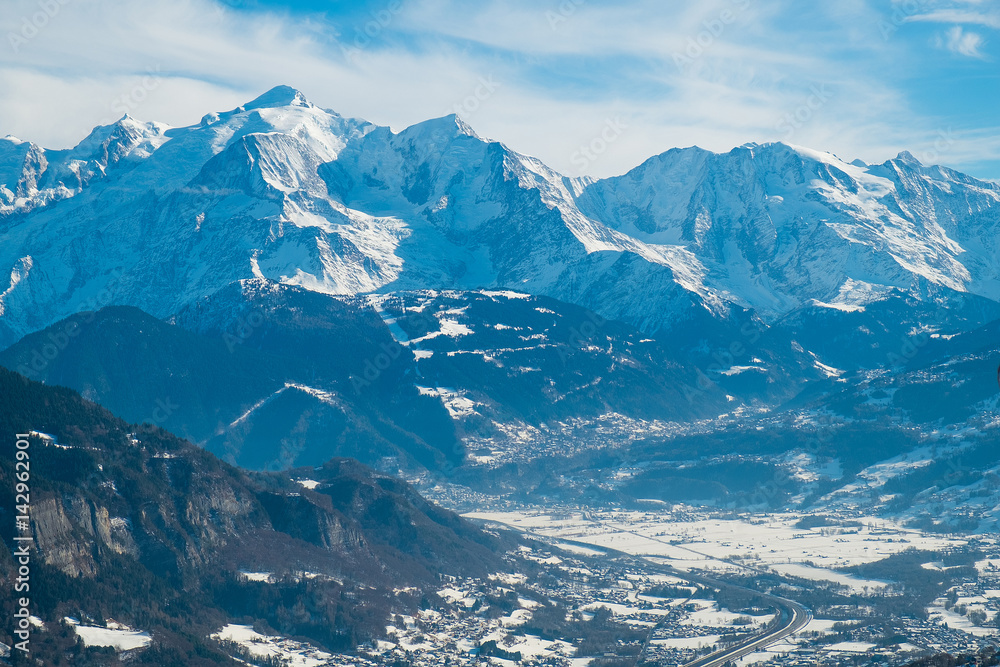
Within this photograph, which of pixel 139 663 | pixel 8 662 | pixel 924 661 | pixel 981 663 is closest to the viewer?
pixel 981 663

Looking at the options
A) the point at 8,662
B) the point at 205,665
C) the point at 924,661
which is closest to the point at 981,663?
the point at 924,661

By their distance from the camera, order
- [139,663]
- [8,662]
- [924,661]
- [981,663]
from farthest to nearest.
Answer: [139,663]
[8,662]
[924,661]
[981,663]

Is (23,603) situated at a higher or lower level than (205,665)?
A: higher

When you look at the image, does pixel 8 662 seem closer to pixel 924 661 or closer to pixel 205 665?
pixel 205 665

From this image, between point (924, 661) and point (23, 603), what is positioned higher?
point (23, 603)

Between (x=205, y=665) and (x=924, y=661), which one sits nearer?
(x=924, y=661)

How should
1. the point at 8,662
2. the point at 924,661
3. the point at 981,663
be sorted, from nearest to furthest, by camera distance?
the point at 981,663, the point at 924,661, the point at 8,662

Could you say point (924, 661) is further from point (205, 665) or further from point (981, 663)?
point (205, 665)

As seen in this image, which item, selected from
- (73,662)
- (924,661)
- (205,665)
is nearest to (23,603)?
(73,662)

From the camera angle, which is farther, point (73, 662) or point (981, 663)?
point (73, 662)
